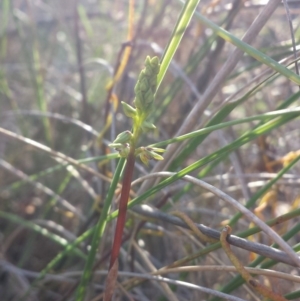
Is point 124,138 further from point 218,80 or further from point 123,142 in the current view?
point 218,80

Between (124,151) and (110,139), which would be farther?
(110,139)

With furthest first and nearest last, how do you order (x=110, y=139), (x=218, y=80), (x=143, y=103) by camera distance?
(x=110, y=139), (x=218, y=80), (x=143, y=103)

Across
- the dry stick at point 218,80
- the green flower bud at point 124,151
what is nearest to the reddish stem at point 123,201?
the green flower bud at point 124,151

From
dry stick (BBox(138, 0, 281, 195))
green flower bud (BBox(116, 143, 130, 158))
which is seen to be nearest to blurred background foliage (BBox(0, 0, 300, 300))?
dry stick (BBox(138, 0, 281, 195))

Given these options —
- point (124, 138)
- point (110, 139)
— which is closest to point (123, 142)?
point (124, 138)

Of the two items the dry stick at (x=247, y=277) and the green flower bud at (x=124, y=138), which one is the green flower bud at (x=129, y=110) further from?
the dry stick at (x=247, y=277)

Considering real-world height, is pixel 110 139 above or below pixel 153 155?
above

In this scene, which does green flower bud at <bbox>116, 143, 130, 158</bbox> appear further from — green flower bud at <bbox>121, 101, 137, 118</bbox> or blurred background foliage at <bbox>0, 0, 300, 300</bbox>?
blurred background foliage at <bbox>0, 0, 300, 300</bbox>
